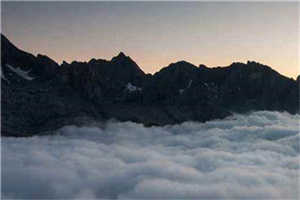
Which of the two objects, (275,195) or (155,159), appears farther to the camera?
(155,159)

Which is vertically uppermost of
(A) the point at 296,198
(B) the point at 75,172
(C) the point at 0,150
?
(C) the point at 0,150

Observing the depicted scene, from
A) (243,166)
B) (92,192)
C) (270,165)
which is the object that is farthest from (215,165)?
(92,192)

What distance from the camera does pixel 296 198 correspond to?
439 feet

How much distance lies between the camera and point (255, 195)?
5443 inches

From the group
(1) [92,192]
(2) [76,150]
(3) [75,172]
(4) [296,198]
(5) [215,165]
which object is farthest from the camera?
(2) [76,150]

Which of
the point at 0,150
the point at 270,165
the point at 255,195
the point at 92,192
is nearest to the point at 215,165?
the point at 270,165

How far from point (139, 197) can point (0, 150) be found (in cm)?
6959

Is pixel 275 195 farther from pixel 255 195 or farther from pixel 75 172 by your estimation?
pixel 75 172

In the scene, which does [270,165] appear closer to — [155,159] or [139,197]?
[155,159]

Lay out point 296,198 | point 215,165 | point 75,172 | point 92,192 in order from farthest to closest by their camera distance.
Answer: point 215,165
point 75,172
point 92,192
point 296,198

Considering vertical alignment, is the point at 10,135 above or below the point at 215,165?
above

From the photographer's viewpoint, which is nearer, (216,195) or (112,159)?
(216,195)

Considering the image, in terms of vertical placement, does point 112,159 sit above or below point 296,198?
above

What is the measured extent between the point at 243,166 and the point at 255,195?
113 feet
